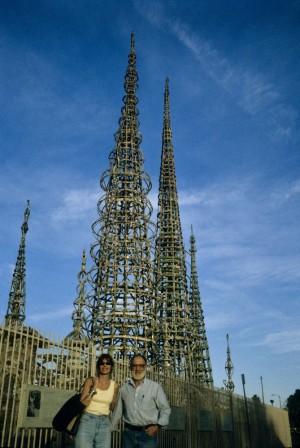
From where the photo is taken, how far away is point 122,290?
35.2 meters


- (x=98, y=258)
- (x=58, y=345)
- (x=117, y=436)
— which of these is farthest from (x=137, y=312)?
(x=58, y=345)

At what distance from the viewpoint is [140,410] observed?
5312 millimetres

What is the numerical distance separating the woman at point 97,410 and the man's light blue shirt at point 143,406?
12 cm

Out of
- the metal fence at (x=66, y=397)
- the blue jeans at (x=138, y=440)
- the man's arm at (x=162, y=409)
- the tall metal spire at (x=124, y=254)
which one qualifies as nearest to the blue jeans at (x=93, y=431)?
the blue jeans at (x=138, y=440)

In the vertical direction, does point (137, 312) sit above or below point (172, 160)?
below

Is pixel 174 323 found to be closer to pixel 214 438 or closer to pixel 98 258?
pixel 98 258

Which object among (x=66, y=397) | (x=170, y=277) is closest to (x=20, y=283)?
(x=170, y=277)

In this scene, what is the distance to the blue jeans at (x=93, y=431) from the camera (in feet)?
17.2

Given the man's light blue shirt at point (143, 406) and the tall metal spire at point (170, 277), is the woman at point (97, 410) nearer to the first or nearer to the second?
the man's light blue shirt at point (143, 406)

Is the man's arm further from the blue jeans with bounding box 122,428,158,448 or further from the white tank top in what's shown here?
the white tank top

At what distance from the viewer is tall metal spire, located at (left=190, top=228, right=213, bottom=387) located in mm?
51594

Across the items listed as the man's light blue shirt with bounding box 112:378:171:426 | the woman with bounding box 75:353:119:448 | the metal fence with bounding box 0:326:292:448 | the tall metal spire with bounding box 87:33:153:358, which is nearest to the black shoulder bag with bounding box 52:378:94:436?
the woman with bounding box 75:353:119:448

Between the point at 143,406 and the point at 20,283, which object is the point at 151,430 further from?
the point at 20,283

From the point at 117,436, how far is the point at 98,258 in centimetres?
2737
